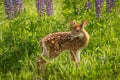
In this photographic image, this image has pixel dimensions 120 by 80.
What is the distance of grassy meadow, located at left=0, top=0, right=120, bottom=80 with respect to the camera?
7379mm

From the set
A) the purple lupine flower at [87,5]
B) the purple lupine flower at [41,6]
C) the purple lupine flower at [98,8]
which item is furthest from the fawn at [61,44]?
the purple lupine flower at [87,5]

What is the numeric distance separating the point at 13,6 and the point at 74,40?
63.5 inches

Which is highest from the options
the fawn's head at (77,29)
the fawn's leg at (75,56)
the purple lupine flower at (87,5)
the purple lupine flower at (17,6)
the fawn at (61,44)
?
the purple lupine flower at (17,6)

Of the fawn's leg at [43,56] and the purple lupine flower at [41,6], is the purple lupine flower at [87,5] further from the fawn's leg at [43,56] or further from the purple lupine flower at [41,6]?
the fawn's leg at [43,56]

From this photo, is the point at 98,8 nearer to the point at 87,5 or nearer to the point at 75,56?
→ the point at 87,5

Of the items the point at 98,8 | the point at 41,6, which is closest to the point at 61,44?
the point at 41,6

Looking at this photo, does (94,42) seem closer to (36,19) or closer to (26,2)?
(36,19)

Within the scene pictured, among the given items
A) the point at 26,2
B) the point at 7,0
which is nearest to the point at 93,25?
the point at 7,0

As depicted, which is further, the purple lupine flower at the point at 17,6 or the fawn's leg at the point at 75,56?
the purple lupine flower at the point at 17,6

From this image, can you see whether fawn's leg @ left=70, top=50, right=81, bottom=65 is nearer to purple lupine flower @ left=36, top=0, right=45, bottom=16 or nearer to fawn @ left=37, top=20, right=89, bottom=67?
fawn @ left=37, top=20, right=89, bottom=67

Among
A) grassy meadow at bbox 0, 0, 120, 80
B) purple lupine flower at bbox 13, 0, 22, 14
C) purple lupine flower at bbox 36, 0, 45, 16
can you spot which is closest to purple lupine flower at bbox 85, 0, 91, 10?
grassy meadow at bbox 0, 0, 120, 80

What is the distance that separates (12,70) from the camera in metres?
8.27

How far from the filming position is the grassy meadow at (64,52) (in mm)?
7379

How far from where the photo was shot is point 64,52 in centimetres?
863
